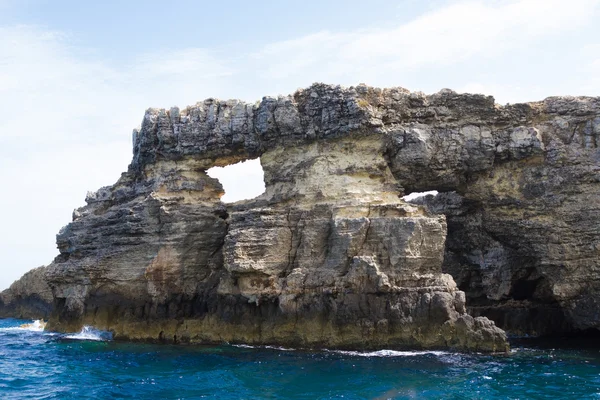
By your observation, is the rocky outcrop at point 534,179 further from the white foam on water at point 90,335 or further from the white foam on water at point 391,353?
the white foam on water at point 90,335

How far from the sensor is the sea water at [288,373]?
1827cm

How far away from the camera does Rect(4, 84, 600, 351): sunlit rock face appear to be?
25.1 metres

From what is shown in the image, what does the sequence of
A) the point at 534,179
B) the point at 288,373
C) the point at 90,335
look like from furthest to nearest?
1. the point at 90,335
2. the point at 534,179
3. the point at 288,373

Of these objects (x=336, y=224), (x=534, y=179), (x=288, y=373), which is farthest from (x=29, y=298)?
(x=534, y=179)

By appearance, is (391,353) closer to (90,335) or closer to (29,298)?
(90,335)

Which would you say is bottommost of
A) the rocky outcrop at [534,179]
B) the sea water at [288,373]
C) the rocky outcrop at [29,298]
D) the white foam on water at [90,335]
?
the sea water at [288,373]

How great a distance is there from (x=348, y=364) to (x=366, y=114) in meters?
11.8

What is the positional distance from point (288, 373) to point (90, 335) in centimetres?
1372

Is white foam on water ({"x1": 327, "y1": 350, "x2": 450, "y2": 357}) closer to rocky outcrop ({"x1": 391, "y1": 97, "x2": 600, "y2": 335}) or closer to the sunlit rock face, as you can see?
the sunlit rock face

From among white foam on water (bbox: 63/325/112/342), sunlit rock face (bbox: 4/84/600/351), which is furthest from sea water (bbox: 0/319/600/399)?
white foam on water (bbox: 63/325/112/342)

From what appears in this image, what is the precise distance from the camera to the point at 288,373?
2055 cm

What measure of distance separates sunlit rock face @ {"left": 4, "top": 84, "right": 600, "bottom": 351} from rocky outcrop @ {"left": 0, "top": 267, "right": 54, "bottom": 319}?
2662 centimetres

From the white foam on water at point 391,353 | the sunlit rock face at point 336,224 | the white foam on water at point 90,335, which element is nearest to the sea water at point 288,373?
the white foam on water at point 391,353

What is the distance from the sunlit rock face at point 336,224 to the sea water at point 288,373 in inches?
66.6
